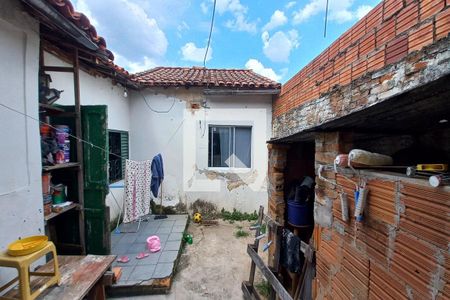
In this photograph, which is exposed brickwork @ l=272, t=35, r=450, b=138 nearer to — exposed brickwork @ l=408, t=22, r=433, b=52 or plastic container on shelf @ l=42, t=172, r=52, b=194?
exposed brickwork @ l=408, t=22, r=433, b=52

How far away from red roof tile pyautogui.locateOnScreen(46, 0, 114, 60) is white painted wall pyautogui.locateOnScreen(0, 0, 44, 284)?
44 centimetres

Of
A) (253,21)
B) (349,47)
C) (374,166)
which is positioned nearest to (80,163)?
→ (374,166)

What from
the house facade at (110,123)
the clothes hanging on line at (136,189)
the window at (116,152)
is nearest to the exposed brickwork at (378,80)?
the house facade at (110,123)

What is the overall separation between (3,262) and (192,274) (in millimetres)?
2424

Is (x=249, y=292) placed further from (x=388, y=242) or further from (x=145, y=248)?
(x=388, y=242)

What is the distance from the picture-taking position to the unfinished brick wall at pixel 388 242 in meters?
0.81

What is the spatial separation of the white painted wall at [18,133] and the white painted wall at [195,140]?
3.39 meters

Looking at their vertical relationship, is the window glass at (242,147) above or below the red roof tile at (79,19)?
below

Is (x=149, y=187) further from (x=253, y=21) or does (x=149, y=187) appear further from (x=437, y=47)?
(x=437, y=47)

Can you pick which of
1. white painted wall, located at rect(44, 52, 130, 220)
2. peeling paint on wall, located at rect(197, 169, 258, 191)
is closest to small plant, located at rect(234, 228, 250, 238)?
peeling paint on wall, located at rect(197, 169, 258, 191)

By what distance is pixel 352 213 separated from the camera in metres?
1.33

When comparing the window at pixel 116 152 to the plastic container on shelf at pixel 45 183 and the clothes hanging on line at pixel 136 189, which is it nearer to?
the clothes hanging on line at pixel 136 189

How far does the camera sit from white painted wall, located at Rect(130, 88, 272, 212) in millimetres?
5520

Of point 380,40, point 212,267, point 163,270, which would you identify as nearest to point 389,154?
point 380,40
